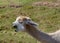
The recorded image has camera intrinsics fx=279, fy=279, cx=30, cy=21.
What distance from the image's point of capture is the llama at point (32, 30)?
7.50m

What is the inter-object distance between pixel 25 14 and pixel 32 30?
6.65 metres

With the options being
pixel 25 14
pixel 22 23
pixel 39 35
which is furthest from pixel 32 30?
pixel 25 14

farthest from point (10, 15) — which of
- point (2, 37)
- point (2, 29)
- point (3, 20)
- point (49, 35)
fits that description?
point (49, 35)

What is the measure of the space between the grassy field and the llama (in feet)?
5.69

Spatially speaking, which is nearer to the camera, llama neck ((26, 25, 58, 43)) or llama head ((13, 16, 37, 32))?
llama head ((13, 16, 37, 32))

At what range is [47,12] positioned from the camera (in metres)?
14.6

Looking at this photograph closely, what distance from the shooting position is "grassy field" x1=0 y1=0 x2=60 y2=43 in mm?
10289

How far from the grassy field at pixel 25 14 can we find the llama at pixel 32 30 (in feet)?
5.69

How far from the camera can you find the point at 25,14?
14.3 metres

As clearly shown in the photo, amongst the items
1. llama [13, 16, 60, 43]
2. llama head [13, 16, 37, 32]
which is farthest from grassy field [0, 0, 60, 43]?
llama head [13, 16, 37, 32]

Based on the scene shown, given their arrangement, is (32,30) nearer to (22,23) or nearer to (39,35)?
(39,35)

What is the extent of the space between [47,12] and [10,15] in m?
1.96

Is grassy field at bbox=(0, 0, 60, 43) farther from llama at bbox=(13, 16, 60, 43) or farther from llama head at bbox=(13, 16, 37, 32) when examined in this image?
llama head at bbox=(13, 16, 37, 32)

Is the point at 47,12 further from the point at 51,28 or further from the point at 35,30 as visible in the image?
the point at 35,30
